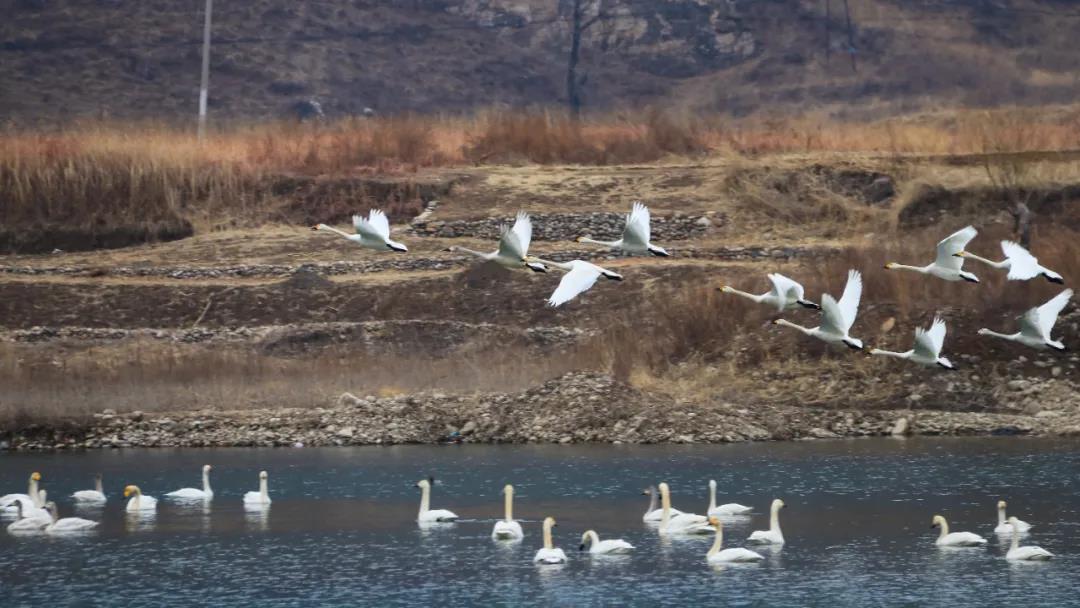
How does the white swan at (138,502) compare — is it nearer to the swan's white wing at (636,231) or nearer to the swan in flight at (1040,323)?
the swan's white wing at (636,231)

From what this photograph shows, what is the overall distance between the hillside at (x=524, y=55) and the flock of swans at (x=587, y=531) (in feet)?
164

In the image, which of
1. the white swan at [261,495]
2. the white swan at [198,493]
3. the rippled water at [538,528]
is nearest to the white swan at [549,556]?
the rippled water at [538,528]

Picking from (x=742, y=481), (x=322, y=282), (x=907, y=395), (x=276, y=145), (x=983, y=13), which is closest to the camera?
(x=742, y=481)

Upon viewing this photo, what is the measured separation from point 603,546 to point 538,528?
2.53 metres

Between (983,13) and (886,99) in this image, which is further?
(983,13)

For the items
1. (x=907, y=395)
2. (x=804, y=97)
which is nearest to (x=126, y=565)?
(x=907, y=395)

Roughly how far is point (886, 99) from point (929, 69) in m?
3.07

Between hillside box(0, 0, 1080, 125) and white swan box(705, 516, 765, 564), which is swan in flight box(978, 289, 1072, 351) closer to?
white swan box(705, 516, 765, 564)

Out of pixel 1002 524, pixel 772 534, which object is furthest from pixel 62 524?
pixel 1002 524

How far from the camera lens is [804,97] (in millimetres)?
79312

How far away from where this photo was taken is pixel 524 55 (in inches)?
3312

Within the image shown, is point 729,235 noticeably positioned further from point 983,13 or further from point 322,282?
point 983,13

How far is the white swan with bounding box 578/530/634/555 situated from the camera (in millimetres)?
23562

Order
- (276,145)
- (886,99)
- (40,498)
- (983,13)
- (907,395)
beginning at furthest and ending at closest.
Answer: (983,13) → (886,99) → (276,145) → (907,395) → (40,498)
